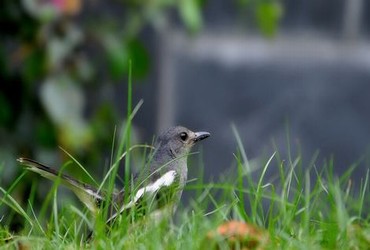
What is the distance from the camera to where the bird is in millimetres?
3686

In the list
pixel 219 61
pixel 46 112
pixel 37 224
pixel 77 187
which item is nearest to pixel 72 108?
pixel 46 112

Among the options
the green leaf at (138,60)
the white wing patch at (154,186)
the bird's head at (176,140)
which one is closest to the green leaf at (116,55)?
the green leaf at (138,60)

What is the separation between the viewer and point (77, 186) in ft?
13.1

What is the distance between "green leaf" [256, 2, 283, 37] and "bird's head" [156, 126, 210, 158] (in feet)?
5.23

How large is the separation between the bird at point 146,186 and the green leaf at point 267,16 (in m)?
1.73

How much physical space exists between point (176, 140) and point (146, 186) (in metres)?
0.85

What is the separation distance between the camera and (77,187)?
4.01 metres

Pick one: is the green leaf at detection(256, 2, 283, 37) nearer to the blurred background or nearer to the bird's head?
the blurred background

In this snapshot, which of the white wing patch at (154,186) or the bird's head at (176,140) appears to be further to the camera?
the bird's head at (176,140)

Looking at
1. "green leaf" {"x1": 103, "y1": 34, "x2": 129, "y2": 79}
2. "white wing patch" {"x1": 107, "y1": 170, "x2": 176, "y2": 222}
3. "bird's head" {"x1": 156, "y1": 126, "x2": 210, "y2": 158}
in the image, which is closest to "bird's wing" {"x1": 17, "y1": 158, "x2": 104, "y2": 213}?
"white wing patch" {"x1": 107, "y1": 170, "x2": 176, "y2": 222}

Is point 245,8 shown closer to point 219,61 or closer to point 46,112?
point 219,61

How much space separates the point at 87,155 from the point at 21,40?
0.70 metres

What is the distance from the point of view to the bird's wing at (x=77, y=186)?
12.7ft

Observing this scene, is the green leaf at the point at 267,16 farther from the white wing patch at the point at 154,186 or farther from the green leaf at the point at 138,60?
the white wing patch at the point at 154,186
